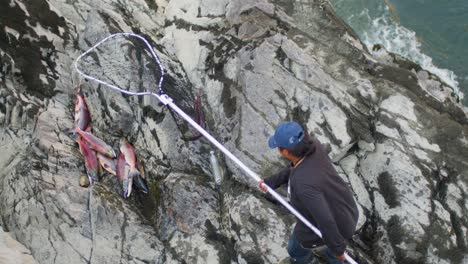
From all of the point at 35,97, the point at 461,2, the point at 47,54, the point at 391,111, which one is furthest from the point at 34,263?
the point at 461,2

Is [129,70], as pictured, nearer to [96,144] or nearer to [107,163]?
[96,144]

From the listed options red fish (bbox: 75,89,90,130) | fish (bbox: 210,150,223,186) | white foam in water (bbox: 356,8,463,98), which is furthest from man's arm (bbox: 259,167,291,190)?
white foam in water (bbox: 356,8,463,98)

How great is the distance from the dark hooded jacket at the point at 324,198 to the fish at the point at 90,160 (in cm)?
476

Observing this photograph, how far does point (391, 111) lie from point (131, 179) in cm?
524

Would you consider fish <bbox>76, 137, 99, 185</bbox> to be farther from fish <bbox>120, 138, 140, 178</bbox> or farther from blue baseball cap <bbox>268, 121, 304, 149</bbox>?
blue baseball cap <bbox>268, 121, 304, 149</bbox>

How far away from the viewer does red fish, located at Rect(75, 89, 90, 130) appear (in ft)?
34.9

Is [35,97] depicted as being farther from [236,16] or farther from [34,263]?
[236,16]

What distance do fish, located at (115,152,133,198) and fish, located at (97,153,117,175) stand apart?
0.09 meters

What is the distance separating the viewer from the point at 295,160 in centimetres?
671

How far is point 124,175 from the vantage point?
1017 centimetres

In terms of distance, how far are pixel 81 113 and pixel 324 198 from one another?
6.19 m

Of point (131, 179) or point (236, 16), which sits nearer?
point (131, 179)

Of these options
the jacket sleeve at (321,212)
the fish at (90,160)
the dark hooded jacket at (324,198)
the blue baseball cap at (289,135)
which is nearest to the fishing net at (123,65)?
the fish at (90,160)

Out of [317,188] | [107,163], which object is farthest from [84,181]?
[317,188]
